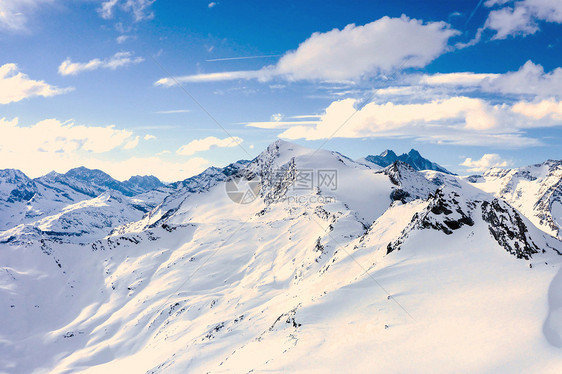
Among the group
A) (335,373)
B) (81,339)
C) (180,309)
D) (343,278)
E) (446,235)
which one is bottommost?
(81,339)

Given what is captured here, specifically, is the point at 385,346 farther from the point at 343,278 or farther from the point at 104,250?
the point at 104,250

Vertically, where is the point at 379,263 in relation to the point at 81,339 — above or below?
above

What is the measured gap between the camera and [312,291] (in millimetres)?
50438

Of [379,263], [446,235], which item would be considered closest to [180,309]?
[379,263]

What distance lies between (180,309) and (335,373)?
8762 centimetres

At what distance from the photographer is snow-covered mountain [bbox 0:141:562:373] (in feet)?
73.8

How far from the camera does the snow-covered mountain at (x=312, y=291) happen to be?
22.5 m

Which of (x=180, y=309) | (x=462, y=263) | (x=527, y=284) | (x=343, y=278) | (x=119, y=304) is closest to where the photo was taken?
(x=527, y=284)

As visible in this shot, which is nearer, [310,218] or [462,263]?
[462,263]

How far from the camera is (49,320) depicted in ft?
419

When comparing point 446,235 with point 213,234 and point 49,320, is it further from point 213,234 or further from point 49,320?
point 49,320

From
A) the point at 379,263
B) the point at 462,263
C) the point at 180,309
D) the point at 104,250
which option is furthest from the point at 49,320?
the point at 462,263

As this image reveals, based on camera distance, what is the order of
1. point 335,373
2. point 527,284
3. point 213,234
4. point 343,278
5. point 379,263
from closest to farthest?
point 335,373 → point 527,284 → point 379,263 → point 343,278 → point 213,234

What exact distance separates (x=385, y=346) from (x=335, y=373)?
446 cm
